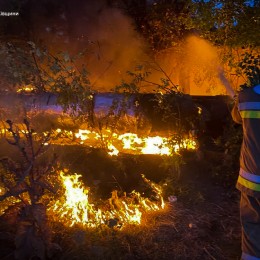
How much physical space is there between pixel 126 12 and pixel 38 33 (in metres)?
2.68

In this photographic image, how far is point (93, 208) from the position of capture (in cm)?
426

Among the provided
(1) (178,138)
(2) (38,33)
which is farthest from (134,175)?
(2) (38,33)

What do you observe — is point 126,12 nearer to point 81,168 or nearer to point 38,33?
point 38,33

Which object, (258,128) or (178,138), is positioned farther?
(178,138)

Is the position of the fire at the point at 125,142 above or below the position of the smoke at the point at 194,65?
below

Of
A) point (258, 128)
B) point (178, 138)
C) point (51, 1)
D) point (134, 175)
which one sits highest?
point (51, 1)

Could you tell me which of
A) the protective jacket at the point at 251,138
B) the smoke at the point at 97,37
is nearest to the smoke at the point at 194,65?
the smoke at the point at 97,37

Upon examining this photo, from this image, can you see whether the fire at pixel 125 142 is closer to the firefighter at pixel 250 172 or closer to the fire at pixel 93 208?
the fire at pixel 93 208

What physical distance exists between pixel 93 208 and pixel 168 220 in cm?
94

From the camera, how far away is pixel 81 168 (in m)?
5.33

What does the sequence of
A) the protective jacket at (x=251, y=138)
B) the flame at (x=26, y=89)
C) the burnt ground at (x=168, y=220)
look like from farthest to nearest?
1. the flame at (x=26, y=89)
2. the burnt ground at (x=168, y=220)
3. the protective jacket at (x=251, y=138)

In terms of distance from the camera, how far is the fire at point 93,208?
397 centimetres

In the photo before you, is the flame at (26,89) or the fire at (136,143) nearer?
the fire at (136,143)

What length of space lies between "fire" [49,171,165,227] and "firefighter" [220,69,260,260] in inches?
53.5
